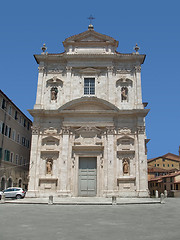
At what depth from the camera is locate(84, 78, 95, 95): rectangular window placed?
30.2 metres

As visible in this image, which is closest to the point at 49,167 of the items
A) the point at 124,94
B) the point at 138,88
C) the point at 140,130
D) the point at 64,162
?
the point at 64,162

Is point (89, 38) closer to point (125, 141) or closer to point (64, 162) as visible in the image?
point (125, 141)

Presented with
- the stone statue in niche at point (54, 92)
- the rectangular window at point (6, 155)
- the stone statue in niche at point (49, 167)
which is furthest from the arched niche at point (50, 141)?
the rectangular window at point (6, 155)

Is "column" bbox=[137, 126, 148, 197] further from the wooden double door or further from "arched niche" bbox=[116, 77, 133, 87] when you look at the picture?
"arched niche" bbox=[116, 77, 133, 87]

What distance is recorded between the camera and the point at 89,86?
30297 mm

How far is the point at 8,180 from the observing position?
32344 millimetres

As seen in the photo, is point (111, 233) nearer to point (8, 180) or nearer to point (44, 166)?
point (44, 166)

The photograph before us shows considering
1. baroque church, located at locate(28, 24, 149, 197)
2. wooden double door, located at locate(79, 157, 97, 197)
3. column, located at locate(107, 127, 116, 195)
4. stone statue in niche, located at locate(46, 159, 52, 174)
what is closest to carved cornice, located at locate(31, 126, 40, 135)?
baroque church, located at locate(28, 24, 149, 197)

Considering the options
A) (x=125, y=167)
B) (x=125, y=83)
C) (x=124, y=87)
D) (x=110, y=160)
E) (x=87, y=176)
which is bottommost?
(x=87, y=176)

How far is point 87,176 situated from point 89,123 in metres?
5.85

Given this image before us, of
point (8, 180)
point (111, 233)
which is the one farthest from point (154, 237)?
point (8, 180)

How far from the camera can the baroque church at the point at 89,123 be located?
26.9m

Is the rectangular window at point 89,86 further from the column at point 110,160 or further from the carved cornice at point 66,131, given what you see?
the column at point 110,160

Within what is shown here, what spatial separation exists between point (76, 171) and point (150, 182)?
101ft
